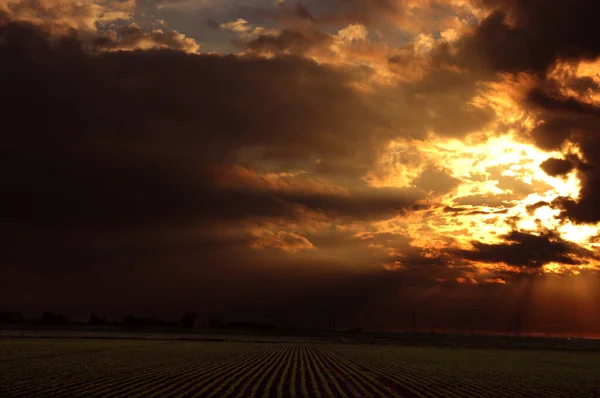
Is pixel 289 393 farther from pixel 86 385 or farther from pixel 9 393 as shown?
pixel 9 393

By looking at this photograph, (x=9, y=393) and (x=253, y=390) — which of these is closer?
(x=9, y=393)

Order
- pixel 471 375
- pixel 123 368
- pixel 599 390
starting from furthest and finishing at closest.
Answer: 1. pixel 471 375
2. pixel 123 368
3. pixel 599 390

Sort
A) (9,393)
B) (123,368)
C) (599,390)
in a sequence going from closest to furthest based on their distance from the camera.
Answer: (9,393) < (599,390) < (123,368)

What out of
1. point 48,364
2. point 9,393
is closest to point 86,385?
point 9,393

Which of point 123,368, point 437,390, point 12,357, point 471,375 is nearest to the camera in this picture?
point 437,390

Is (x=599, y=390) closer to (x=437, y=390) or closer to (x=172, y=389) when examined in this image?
(x=437, y=390)

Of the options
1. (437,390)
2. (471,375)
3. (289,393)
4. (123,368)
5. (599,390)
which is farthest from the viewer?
(471,375)

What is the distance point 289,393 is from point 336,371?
78.9 ft

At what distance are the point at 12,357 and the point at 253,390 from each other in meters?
43.8

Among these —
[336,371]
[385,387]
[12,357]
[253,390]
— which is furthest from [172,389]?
[12,357]

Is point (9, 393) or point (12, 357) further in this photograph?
point (12, 357)

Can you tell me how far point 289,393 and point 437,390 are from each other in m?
13.1

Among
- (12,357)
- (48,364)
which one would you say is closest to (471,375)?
(48,364)

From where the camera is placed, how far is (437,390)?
51.1m
